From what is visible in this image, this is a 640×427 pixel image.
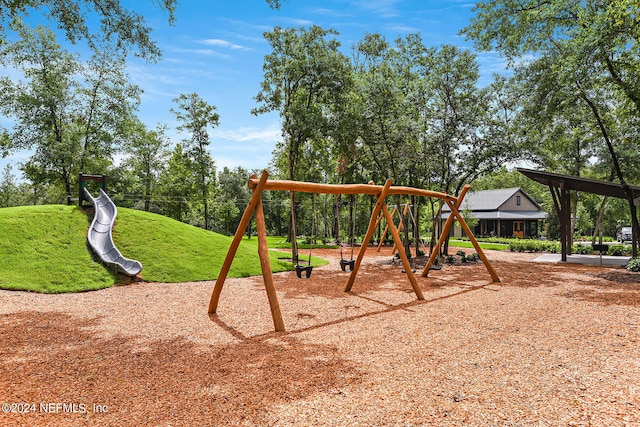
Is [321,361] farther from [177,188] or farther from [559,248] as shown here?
[177,188]

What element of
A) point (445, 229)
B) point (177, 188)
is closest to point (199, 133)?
point (177, 188)

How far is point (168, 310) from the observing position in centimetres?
796

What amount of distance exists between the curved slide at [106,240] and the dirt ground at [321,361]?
2158 millimetres

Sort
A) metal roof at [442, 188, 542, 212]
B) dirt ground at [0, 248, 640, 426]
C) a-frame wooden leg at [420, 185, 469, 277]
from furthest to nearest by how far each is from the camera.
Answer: metal roof at [442, 188, 542, 212]
a-frame wooden leg at [420, 185, 469, 277]
dirt ground at [0, 248, 640, 426]

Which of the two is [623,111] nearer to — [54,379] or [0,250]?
[54,379]

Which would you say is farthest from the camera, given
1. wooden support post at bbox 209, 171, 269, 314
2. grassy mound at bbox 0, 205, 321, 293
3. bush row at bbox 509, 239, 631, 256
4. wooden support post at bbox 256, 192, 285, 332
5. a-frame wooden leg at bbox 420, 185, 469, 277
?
bush row at bbox 509, 239, 631, 256

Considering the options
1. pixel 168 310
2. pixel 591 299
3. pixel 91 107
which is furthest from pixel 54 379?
pixel 91 107

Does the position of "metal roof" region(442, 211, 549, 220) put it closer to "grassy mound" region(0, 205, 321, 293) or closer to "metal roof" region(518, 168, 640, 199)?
"metal roof" region(518, 168, 640, 199)

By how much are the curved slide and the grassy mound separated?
0.28m

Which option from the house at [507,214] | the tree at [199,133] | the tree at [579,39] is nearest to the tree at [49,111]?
the tree at [199,133]

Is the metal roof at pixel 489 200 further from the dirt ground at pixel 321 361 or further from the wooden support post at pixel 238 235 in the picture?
the wooden support post at pixel 238 235

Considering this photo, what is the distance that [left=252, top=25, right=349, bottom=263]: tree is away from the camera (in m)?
14.4

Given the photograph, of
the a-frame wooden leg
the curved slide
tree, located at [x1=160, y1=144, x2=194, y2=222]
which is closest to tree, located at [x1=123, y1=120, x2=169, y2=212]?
tree, located at [x1=160, y1=144, x2=194, y2=222]

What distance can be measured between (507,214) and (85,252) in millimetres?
41228
